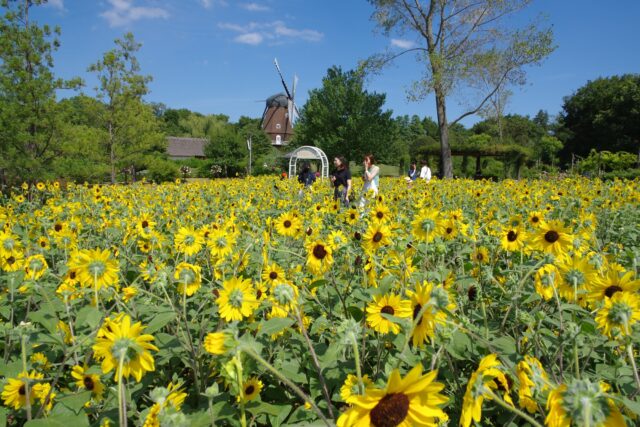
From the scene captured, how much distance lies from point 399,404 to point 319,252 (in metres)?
1.48

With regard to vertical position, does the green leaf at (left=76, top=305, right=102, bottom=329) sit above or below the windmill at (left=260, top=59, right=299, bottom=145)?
below

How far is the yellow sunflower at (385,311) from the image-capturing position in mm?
1485

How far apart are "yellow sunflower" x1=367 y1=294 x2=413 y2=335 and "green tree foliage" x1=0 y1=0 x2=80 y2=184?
41.0 feet

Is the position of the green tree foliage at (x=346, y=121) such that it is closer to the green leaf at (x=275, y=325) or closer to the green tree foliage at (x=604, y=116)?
the green tree foliage at (x=604, y=116)

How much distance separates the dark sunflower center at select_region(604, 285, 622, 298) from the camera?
152 centimetres

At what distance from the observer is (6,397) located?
1.53 meters

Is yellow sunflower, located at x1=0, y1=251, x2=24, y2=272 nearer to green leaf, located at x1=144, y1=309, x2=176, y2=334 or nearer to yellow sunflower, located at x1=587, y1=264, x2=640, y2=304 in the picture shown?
green leaf, located at x1=144, y1=309, x2=176, y2=334

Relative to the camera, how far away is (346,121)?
37.9 metres

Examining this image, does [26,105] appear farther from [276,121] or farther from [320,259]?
[276,121]

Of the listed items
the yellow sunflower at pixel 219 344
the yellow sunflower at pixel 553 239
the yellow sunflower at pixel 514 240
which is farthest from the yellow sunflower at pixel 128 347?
the yellow sunflower at pixel 514 240

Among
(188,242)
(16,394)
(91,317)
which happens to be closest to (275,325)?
(91,317)

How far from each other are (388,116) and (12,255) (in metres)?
39.4

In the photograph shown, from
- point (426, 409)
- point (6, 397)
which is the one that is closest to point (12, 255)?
point (6, 397)

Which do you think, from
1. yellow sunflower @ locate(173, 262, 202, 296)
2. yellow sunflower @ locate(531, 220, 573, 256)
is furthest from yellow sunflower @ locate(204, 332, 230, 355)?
yellow sunflower @ locate(531, 220, 573, 256)
